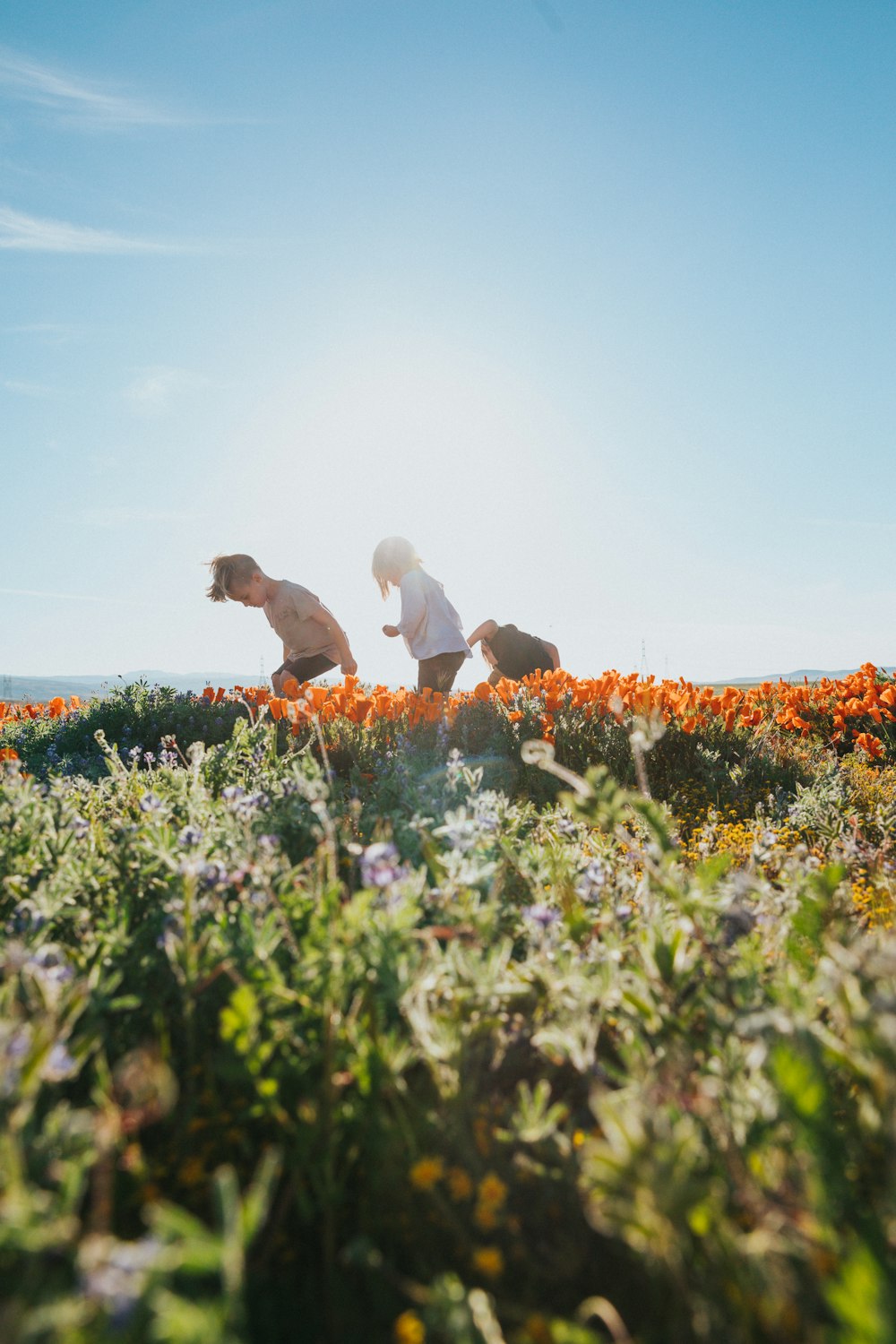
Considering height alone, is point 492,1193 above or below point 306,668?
below

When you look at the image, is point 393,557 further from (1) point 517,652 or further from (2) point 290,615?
(1) point 517,652

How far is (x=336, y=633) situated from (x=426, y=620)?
1.11 metres

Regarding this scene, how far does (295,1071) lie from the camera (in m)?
1.73

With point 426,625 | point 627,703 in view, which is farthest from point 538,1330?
point 426,625

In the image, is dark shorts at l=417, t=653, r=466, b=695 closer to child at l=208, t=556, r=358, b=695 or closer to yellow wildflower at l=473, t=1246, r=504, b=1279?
child at l=208, t=556, r=358, b=695

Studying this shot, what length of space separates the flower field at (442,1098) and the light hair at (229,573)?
578 centimetres

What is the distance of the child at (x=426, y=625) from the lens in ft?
29.0

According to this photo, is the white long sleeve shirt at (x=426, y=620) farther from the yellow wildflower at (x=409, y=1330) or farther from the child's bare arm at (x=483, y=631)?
the yellow wildflower at (x=409, y=1330)

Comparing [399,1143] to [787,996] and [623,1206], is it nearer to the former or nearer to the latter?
[623,1206]

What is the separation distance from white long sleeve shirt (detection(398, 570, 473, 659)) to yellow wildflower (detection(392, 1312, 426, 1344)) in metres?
7.67

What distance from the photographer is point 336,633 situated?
8.82 m

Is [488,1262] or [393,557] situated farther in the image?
[393,557]

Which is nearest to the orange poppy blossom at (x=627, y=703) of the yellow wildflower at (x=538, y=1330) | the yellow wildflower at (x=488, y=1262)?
the yellow wildflower at (x=488, y=1262)

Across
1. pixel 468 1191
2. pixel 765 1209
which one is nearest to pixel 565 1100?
pixel 468 1191
